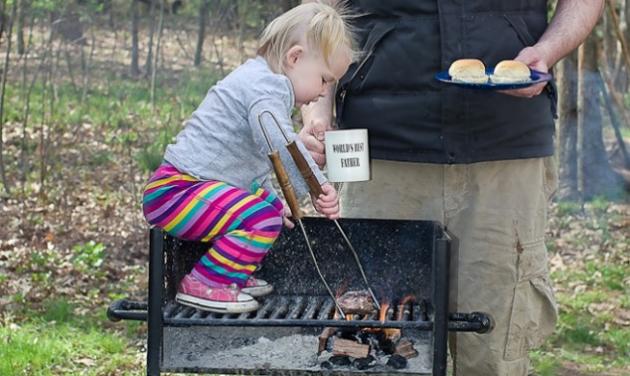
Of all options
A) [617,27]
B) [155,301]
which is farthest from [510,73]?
[617,27]

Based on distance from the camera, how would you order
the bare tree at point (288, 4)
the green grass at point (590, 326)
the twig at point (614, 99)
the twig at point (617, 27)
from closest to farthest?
the green grass at point (590, 326) < the twig at point (617, 27) < the bare tree at point (288, 4) < the twig at point (614, 99)

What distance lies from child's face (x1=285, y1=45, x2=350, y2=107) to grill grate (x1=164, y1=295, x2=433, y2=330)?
537 millimetres

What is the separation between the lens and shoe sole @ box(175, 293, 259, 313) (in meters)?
2.61

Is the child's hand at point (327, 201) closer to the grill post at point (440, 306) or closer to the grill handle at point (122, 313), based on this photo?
the grill post at point (440, 306)

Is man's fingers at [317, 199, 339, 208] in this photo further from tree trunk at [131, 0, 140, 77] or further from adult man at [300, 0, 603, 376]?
tree trunk at [131, 0, 140, 77]

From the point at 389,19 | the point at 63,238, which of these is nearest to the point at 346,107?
the point at 389,19

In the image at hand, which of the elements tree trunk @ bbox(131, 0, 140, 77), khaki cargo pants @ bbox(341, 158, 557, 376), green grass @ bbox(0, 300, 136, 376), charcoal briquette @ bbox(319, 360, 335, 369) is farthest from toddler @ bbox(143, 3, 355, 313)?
tree trunk @ bbox(131, 0, 140, 77)

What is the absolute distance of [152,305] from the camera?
247 centimetres

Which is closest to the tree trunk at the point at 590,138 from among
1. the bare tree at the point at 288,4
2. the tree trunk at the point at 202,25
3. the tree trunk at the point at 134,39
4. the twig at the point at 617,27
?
the twig at the point at 617,27

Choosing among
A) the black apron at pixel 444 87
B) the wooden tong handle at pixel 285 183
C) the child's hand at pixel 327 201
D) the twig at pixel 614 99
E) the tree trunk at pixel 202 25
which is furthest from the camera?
the tree trunk at pixel 202 25

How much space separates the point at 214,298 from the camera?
2.63 metres

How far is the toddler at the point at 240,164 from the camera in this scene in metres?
2.63

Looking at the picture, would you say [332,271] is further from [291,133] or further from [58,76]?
[58,76]

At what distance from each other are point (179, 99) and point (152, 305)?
18.6ft
